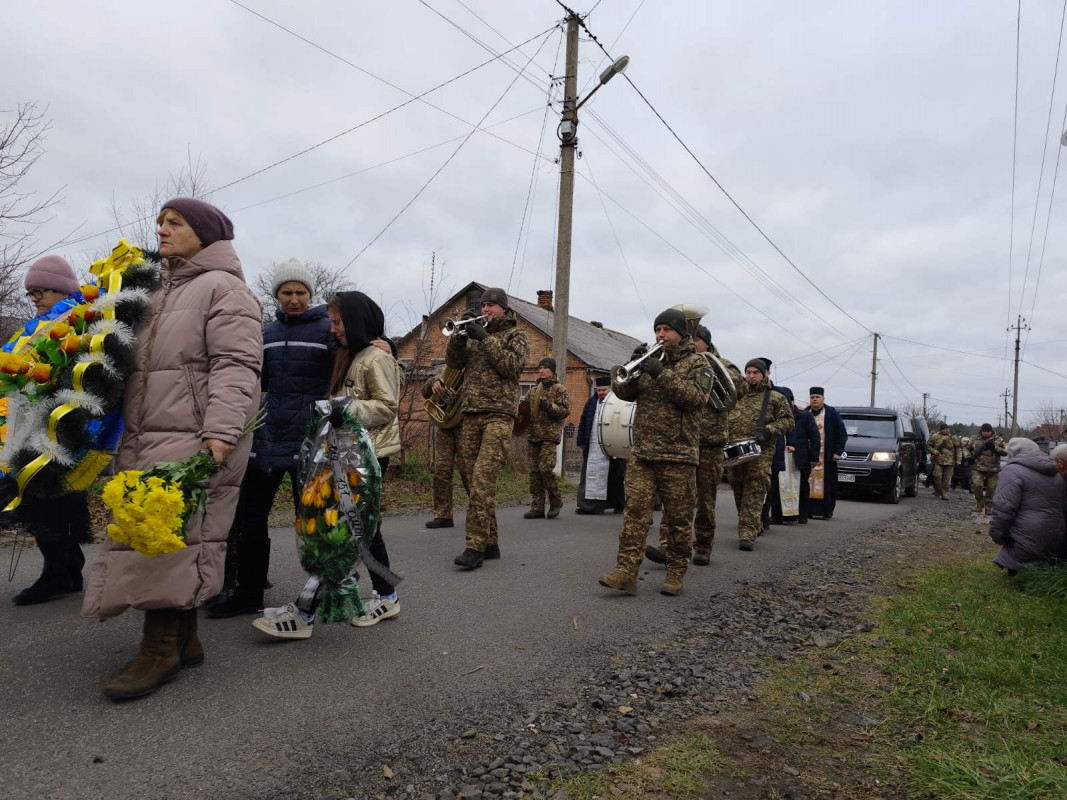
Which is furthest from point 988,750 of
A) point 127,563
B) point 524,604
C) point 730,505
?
point 730,505

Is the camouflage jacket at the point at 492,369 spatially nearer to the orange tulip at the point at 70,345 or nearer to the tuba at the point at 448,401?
the tuba at the point at 448,401

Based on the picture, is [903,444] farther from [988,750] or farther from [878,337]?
[878,337]

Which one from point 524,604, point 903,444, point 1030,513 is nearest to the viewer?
point 524,604

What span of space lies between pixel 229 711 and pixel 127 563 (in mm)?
749

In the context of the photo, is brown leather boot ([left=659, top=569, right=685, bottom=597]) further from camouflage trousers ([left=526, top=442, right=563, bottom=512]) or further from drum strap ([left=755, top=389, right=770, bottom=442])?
camouflage trousers ([left=526, top=442, right=563, bottom=512])

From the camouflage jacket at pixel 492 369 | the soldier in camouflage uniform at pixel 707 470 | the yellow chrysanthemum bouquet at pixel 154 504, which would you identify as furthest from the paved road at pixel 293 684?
the camouflage jacket at pixel 492 369

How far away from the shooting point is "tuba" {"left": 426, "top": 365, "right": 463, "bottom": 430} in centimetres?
723

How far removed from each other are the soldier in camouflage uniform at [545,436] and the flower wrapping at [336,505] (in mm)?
5568

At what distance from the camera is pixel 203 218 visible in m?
3.42

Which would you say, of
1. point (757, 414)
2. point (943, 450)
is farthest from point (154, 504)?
point (943, 450)

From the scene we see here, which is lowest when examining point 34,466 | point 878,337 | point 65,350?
point 34,466

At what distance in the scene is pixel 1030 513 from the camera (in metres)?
5.94

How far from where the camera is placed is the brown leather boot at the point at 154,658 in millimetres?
3035

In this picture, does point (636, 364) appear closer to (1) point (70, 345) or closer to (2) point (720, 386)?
(2) point (720, 386)
